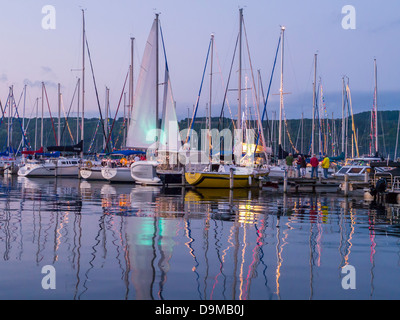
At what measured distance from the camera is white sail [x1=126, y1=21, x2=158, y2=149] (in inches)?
1463

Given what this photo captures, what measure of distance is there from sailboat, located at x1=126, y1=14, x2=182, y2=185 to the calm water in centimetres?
1728

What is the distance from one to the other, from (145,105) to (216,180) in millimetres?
6952

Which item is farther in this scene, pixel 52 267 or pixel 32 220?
pixel 32 220

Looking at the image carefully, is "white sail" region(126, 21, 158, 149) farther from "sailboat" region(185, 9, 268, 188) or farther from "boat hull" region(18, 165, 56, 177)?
"boat hull" region(18, 165, 56, 177)

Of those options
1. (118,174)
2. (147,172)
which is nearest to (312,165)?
(147,172)

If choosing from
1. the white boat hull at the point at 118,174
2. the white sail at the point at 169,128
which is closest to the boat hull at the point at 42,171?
the white boat hull at the point at 118,174

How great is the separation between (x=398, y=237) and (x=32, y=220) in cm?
1070

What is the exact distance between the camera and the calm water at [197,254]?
8586mm

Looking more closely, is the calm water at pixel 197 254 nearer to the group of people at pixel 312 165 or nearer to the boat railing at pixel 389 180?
the boat railing at pixel 389 180

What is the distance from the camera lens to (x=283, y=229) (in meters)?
15.8

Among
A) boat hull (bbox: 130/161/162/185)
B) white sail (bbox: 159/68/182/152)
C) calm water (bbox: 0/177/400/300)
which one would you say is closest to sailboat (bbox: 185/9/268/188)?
white sail (bbox: 159/68/182/152)

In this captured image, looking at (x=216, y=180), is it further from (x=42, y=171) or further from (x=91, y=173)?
(x=42, y=171)
